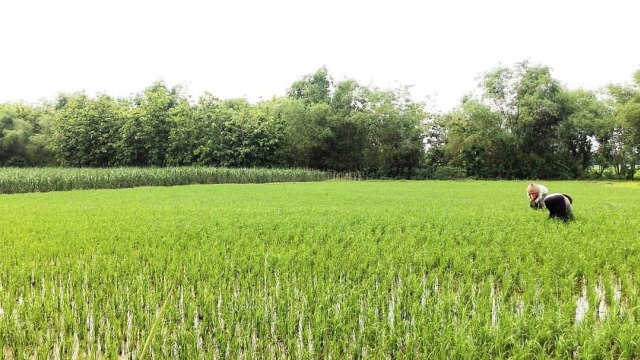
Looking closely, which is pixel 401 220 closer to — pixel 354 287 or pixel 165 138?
pixel 354 287

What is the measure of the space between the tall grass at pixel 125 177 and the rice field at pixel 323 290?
14733 mm

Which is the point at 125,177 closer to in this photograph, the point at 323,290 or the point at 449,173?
the point at 323,290

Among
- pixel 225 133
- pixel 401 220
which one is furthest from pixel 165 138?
pixel 401 220

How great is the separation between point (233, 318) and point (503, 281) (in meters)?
2.94

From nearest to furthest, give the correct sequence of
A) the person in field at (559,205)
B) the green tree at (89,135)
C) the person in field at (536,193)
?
1. the person in field at (559,205)
2. the person in field at (536,193)
3. the green tree at (89,135)

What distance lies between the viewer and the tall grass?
19.5 m

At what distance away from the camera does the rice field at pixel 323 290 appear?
285 centimetres

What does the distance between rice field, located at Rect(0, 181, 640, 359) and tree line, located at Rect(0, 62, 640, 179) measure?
2993cm

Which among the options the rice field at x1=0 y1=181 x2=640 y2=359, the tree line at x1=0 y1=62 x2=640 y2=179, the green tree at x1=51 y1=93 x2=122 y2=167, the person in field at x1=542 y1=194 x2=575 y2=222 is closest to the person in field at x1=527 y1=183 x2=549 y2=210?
the person in field at x1=542 y1=194 x2=575 y2=222

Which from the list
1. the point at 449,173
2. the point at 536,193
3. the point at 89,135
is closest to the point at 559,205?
the point at 536,193

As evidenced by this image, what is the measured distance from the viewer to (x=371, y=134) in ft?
126

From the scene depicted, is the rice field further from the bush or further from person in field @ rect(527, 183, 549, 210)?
the bush

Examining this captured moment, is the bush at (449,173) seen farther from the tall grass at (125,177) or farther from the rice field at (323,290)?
the rice field at (323,290)

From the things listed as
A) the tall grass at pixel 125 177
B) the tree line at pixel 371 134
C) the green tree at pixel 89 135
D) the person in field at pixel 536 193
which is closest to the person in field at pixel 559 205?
the person in field at pixel 536 193
